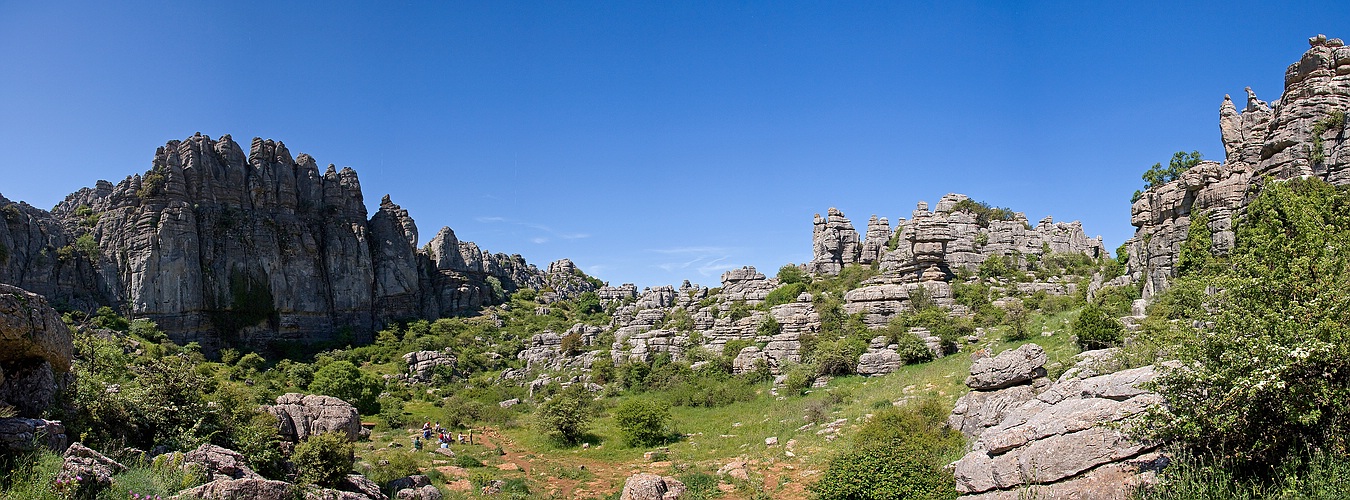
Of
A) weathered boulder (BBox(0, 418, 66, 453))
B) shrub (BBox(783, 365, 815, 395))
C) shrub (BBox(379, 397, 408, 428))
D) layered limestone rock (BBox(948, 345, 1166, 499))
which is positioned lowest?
shrub (BBox(379, 397, 408, 428))

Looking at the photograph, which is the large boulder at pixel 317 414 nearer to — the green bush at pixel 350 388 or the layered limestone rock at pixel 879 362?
the green bush at pixel 350 388

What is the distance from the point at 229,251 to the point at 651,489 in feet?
192

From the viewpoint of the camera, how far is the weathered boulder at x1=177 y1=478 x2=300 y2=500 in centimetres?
986

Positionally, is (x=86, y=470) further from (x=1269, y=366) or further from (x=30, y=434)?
(x=1269, y=366)

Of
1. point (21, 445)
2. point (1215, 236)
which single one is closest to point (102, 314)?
point (21, 445)

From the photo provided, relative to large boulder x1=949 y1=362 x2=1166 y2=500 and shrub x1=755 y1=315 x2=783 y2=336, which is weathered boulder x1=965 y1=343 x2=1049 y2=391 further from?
shrub x1=755 y1=315 x2=783 y2=336

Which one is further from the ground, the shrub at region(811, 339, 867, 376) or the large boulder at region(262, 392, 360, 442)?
the large boulder at region(262, 392, 360, 442)

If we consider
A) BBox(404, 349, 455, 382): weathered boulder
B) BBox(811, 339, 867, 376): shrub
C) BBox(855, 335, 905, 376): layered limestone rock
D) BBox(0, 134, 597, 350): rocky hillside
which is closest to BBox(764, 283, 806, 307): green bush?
BBox(811, 339, 867, 376): shrub

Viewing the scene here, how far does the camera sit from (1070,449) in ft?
36.6

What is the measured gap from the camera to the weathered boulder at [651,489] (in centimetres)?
1678

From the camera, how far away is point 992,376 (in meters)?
19.6

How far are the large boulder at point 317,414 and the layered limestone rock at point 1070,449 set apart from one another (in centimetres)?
1677

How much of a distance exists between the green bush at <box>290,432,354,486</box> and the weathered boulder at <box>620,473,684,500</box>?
6507mm

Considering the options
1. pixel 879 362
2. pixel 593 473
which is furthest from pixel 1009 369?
pixel 879 362
